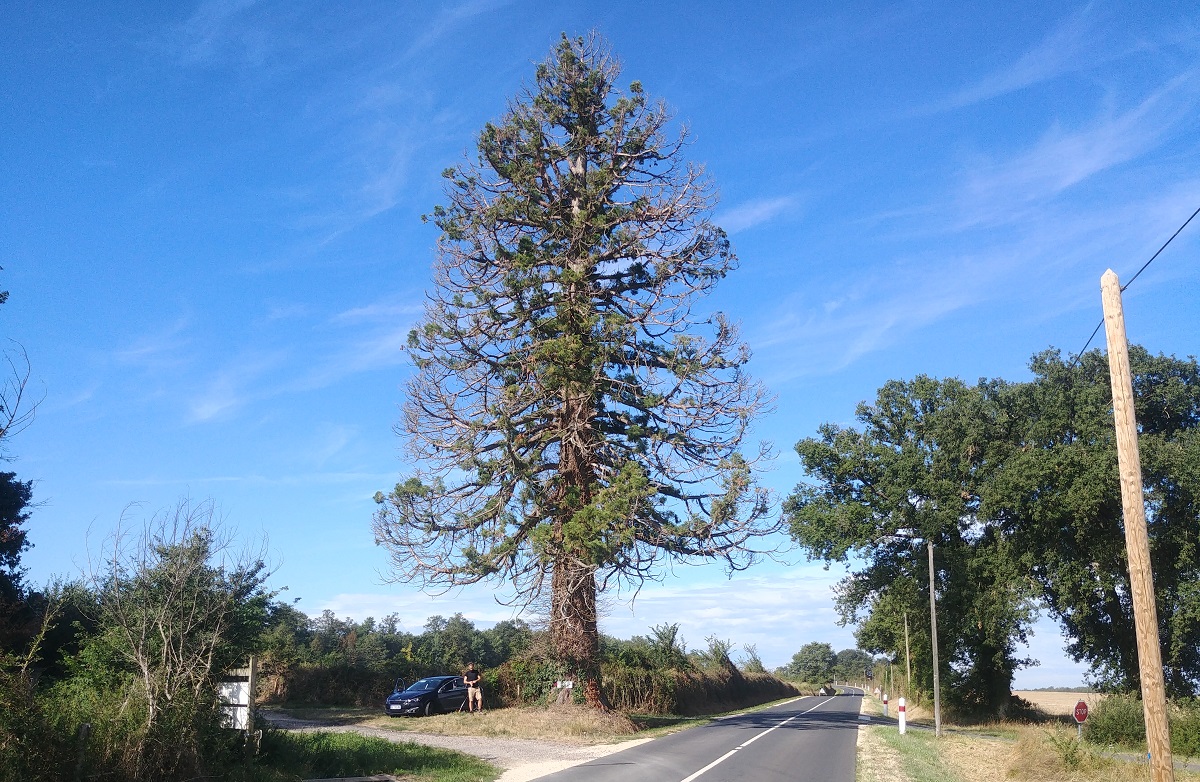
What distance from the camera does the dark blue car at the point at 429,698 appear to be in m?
26.0

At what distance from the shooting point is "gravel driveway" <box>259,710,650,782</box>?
15094 millimetres

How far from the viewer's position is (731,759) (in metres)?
16.5

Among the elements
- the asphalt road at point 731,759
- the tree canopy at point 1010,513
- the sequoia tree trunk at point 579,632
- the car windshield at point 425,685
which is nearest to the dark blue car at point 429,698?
the car windshield at point 425,685

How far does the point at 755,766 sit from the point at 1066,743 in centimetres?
723


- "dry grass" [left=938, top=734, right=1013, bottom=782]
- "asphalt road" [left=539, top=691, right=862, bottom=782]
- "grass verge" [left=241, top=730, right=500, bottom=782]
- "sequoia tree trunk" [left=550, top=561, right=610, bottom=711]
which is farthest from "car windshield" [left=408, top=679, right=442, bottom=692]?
"dry grass" [left=938, top=734, right=1013, bottom=782]

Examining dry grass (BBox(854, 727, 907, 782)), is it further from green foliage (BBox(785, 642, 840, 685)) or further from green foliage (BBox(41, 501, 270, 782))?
green foliage (BBox(785, 642, 840, 685))

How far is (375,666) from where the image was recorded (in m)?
35.2

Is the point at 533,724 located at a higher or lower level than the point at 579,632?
lower

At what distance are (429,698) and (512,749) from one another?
8.91 m

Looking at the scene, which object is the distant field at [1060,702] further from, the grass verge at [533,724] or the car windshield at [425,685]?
the car windshield at [425,685]

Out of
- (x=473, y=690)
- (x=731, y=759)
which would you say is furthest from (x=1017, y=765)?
(x=473, y=690)

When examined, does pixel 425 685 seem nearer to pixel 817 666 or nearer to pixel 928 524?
pixel 928 524

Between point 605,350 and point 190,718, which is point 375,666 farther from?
point 190,718

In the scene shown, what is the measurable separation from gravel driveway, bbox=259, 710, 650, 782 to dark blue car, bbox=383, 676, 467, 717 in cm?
347
